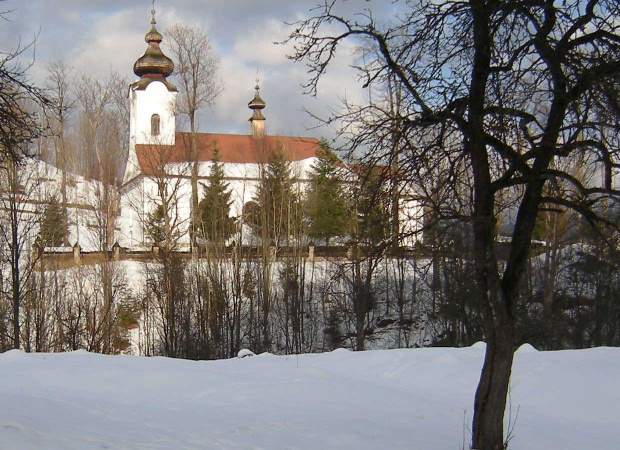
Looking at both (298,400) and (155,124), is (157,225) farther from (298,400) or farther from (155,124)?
(298,400)

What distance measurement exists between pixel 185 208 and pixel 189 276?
16516 mm

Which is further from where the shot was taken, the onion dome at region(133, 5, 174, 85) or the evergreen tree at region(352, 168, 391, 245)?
the onion dome at region(133, 5, 174, 85)

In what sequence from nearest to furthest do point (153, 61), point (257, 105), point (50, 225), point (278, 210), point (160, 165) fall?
point (50, 225) < point (278, 210) < point (160, 165) < point (153, 61) < point (257, 105)

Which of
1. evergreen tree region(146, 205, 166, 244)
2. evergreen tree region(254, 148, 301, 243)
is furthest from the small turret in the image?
evergreen tree region(254, 148, 301, 243)

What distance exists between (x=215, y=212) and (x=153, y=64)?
21.7 metres

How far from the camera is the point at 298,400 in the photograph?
10352 millimetres

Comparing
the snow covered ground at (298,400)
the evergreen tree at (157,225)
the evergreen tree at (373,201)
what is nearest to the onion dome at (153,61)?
the evergreen tree at (157,225)

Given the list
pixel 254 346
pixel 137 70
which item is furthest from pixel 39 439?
pixel 137 70

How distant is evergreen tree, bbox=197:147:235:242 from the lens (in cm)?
3228

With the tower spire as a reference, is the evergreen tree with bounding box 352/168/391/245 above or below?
below

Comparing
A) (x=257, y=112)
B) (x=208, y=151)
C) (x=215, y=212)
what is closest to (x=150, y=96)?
(x=208, y=151)

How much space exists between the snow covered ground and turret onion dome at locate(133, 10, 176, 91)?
39.1 metres

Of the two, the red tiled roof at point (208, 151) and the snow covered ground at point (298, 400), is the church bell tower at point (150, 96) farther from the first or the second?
the snow covered ground at point (298, 400)

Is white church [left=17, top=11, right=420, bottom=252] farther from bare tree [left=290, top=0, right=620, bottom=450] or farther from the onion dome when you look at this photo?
bare tree [left=290, top=0, right=620, bottom=450]
